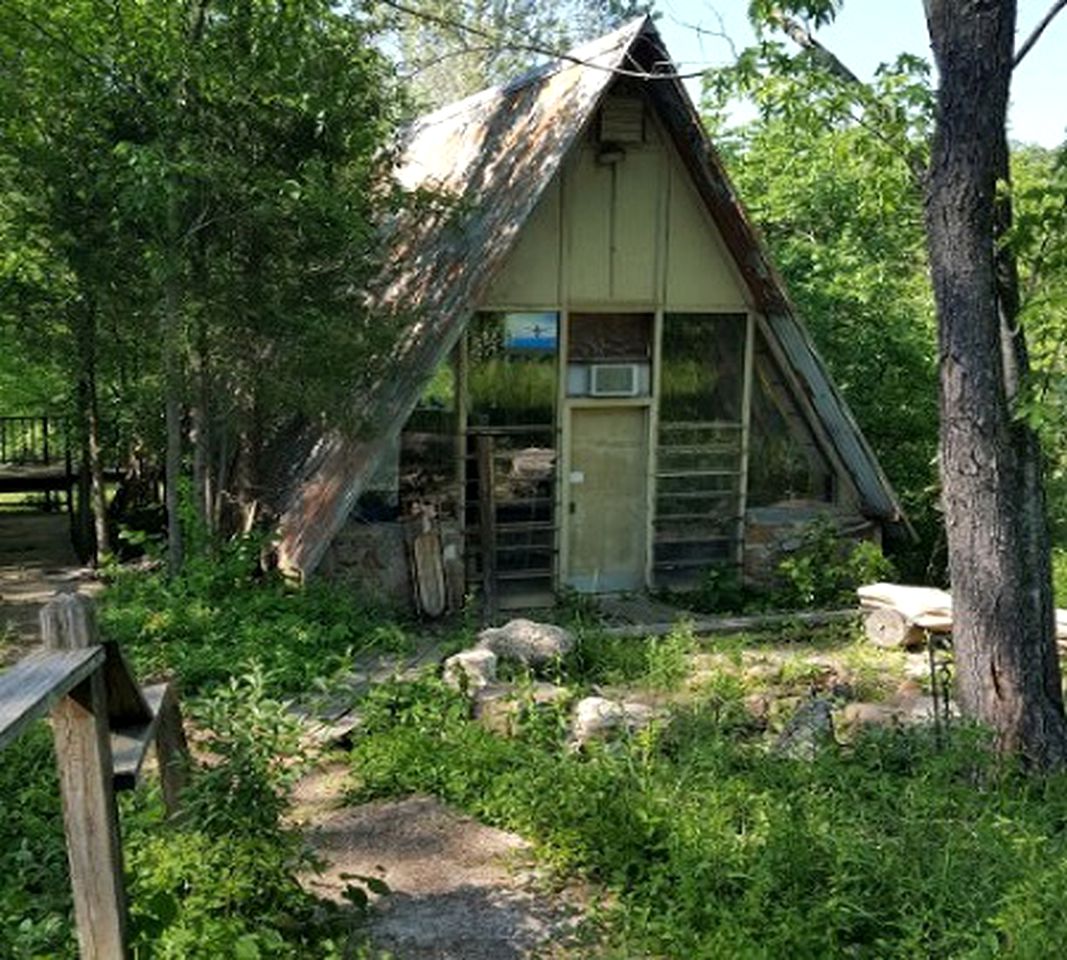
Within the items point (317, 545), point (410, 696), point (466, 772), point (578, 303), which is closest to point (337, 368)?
point (317, 545)

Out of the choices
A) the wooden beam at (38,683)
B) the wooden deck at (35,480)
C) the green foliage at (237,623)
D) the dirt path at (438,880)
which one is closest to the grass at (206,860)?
the dirt path at (438,880)

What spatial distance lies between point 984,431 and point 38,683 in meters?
5.57

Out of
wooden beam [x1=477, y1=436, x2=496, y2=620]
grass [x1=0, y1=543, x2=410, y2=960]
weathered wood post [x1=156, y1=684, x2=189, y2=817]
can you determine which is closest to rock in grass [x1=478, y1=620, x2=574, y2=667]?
wooden beam [x1=477, y1=436, x2=496, y2=620]

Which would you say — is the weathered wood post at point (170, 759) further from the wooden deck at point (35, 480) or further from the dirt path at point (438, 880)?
the wooden deck at point (35, 480)

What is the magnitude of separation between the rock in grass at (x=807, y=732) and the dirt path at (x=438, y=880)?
1854 mm

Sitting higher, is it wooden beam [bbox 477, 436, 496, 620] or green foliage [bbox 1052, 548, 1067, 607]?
wooden beam [bbox 477, 436, 496, 620]

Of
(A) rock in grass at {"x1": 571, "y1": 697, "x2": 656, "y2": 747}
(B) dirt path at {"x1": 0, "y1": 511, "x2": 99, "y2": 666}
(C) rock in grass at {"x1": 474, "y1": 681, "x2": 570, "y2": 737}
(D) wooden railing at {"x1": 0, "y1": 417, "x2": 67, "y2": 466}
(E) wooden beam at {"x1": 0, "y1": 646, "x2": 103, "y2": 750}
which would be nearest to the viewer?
(E) wooden beam at {"x1": 0, "y1": 646, "x2": 103, "y2": 750}

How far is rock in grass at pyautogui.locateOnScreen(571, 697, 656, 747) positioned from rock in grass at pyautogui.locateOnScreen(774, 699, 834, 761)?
0.83 meters

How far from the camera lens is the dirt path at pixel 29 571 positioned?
1079 centimetres

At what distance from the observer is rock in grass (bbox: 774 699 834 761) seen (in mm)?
6977

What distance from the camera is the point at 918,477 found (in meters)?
14.8

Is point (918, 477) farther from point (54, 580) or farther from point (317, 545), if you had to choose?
point (54, 580)

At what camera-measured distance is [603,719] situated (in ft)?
24.1

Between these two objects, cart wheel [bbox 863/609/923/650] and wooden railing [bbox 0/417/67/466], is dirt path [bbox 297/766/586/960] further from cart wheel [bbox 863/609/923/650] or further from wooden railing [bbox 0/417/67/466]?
wooden railing [bbox 0/417/67/466]
